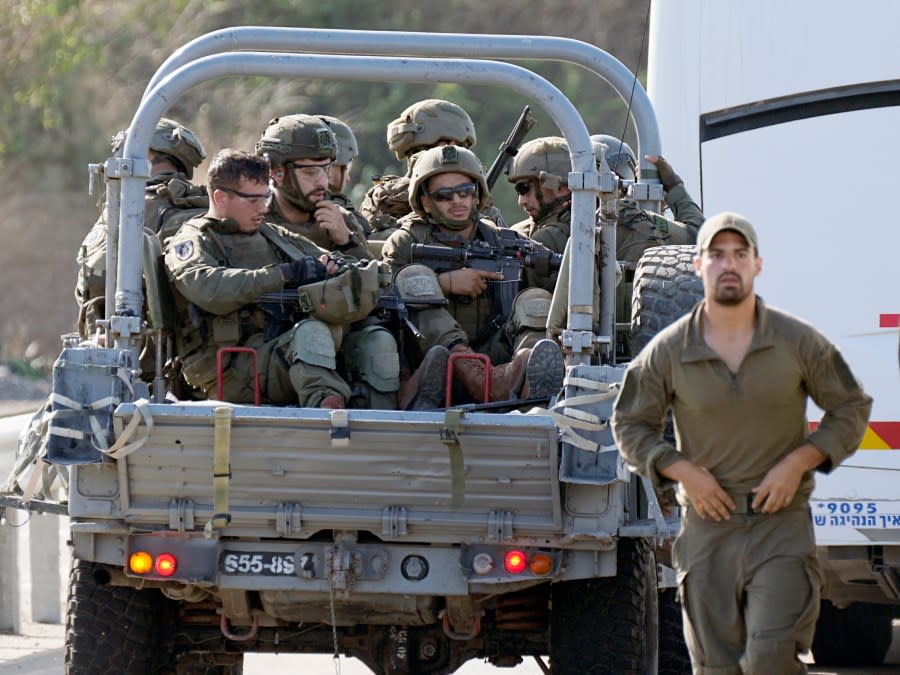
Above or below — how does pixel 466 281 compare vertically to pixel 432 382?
above

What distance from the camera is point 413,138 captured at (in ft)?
36.1

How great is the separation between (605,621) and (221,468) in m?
1.49

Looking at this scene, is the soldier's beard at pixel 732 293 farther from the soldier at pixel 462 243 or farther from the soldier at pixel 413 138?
the soldier at pixel 413 138

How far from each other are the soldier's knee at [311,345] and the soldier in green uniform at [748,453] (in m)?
1.92

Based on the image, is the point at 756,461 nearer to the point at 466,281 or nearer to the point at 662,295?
the point at 662,295

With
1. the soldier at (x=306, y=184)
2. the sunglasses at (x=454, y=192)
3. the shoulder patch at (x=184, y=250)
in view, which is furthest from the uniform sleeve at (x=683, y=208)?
the shoulder patch at (x=184, y=250)

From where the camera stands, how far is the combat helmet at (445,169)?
8.98 m

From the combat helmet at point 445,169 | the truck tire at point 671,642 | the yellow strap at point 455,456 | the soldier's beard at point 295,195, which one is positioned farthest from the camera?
the combat helmet at point 445,169

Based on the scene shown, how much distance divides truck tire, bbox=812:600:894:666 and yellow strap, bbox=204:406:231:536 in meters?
4.50

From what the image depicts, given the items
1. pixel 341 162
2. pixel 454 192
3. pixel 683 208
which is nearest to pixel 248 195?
pixel 454 192

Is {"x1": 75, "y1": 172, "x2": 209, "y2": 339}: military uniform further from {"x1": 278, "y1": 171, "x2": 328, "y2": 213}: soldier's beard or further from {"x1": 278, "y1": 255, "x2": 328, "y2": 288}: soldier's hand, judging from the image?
{"x1": 278, "y1": 255, "x2": 328, "y2": 288}: soldier's hand

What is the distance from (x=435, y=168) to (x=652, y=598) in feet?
7.38

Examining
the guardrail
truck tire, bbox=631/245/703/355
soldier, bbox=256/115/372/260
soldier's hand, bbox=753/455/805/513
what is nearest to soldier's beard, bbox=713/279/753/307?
soldier's hand, bbox=753/455/805/513

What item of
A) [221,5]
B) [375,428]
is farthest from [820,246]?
[221,5]
